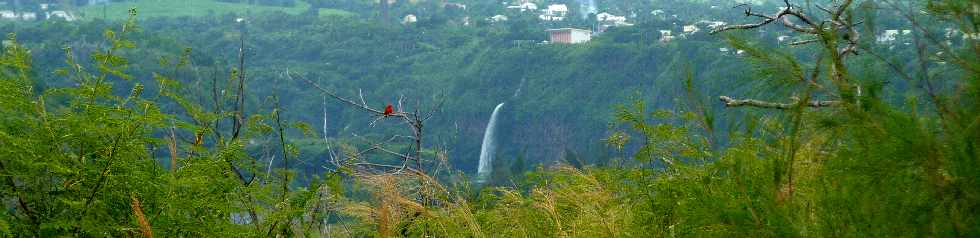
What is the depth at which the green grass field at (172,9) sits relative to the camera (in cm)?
→ 6112

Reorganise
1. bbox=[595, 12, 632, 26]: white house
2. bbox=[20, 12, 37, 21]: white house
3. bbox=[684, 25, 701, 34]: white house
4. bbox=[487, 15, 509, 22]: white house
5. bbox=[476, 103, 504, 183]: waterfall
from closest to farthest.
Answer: bbox=[684, 25, 701, 34]: white house < bbox=[476, 103, 504, 183]: waterfall < bbox=[20, 12, 37, 21]: white house < bbox=[595, 12, 632, 26]: white house < bbox=[487, 15, 509, 22]: white house

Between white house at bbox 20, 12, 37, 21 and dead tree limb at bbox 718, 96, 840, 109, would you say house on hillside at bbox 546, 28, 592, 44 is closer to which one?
white house at bbox 20, 12, 37, 21

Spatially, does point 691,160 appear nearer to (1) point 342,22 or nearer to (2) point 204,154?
(2) point 204,154

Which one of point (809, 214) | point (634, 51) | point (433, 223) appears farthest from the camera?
point (634, 51)

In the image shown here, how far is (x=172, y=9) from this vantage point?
63.4m

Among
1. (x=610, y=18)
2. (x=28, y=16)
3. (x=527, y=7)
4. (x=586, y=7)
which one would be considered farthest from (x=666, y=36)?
(x=28, y=16)

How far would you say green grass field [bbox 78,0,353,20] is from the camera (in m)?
61.1

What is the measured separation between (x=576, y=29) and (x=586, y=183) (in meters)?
53.0

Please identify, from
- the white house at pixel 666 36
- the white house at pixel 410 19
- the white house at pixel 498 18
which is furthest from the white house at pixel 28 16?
the white house at pixel 666 36

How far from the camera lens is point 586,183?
4449 millimetres

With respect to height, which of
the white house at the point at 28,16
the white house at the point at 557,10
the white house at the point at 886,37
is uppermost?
the white house at the point at 886,37

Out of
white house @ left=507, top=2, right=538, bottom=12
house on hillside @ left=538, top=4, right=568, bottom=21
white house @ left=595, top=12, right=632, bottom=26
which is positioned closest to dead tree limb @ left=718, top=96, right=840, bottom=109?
white house @ left=595, top=12, right=632, bottom=26

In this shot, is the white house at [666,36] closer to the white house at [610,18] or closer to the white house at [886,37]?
the white house at [610,18]

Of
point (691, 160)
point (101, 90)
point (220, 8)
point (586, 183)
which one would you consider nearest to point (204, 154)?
point (101, 90)
